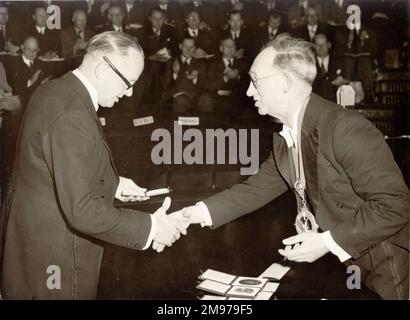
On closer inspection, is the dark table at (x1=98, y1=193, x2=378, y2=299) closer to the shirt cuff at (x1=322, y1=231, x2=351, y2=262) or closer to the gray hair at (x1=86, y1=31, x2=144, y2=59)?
the shirt cuff at (x1=322, y1=231, x2=351, y2=262)

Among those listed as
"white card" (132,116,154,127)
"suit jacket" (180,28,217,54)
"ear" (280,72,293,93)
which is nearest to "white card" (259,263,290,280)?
"ear" (280,72,293,93)

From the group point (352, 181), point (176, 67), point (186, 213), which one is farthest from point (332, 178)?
point (176, 67)

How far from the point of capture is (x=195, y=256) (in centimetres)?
268

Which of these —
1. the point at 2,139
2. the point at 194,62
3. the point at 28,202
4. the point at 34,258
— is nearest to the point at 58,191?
the point at 28,202

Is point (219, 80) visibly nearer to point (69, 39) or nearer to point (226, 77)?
point (226, 77)

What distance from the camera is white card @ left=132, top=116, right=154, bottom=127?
2.86m

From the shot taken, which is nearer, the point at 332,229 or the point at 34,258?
the point at 332,229

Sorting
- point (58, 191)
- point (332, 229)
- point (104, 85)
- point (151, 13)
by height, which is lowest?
point (332, 229)

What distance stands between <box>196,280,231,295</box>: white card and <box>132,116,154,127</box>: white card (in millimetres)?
1279

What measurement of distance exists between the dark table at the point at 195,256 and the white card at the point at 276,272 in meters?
0.25

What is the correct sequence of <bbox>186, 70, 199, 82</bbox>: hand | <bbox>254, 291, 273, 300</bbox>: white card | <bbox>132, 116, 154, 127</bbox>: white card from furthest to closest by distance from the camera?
<bbox>186, 70, 199, 82</bbox>: hand
<bbox>132, 116, 154, 127</bbox>: white card
<bbox>254, 291, 273, 300</bbox>: white card

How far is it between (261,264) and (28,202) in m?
1.37

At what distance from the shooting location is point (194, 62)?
151 inches
